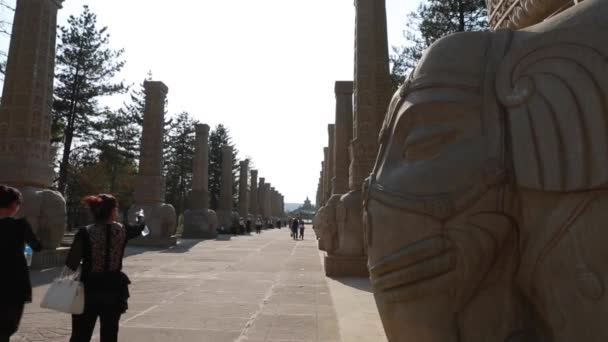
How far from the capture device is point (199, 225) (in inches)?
938

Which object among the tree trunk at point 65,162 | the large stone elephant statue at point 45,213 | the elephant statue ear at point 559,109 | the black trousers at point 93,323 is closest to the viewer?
the elephant statue ear at point 559,109

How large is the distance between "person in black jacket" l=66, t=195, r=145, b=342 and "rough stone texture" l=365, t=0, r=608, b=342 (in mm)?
2081

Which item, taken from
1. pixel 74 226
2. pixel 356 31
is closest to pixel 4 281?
pixel 356 31

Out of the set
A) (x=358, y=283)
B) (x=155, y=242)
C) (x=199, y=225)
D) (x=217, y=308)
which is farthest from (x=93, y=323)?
(x=199, y=225)

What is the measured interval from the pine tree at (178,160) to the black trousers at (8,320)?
135ft

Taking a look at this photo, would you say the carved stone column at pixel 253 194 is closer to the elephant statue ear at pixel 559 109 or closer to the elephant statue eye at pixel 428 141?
the elephant statue eye at pixel 428 141

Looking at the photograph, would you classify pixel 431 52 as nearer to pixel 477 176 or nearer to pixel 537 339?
pixel 477 176

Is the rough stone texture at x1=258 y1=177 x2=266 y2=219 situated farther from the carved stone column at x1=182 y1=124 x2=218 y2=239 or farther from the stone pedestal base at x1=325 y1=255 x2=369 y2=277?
the stone pedestal base at x1=325 y1=255 x2=369 y2=277

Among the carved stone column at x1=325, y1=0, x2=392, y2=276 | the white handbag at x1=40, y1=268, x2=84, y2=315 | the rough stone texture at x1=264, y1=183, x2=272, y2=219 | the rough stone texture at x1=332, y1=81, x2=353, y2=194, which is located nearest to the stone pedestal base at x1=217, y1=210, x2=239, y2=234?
the rough stone texture at x1=332, y1=81, x2=353, y2=194

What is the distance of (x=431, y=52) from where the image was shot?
6.34 ft

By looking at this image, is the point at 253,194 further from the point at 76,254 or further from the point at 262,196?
the point at 76,254

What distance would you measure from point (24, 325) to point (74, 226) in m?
29.3

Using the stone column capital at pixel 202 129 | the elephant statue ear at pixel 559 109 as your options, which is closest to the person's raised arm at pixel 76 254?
the elephant statue ear at pixel 559 109

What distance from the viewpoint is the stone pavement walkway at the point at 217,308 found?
4609mm
